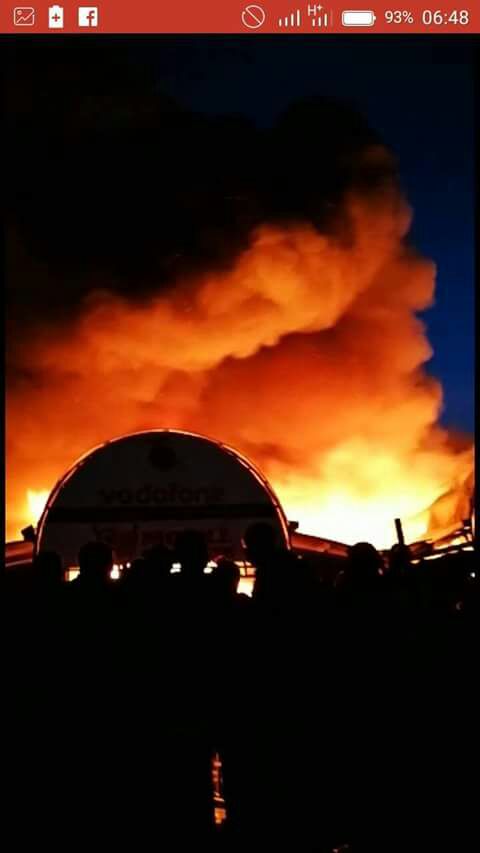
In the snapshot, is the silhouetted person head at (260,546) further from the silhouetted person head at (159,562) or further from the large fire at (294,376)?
the large fire at (294,376)

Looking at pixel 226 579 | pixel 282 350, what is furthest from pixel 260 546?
pixel 282 350

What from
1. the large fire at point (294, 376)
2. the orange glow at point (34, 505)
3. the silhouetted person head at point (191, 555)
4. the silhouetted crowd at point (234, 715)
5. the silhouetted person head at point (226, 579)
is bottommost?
the silhouetted crowd at point (234, 715)

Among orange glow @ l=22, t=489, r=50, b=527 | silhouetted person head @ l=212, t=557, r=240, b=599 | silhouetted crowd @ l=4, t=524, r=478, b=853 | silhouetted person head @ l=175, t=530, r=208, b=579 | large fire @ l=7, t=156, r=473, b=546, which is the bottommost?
silhouetted crowd @ l=4, t=524, r=478, b=853

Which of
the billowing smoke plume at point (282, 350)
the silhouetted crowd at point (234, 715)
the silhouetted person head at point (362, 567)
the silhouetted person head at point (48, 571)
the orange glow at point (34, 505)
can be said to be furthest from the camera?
the billowing smoke plume at point (282, 350)

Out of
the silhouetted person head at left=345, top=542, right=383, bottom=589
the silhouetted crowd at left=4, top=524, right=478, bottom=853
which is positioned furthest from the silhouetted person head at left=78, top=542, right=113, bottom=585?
the silhouetted person head at left=345, top=542, right=383, bottom=589
